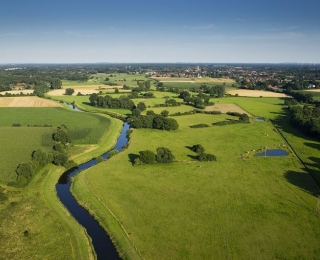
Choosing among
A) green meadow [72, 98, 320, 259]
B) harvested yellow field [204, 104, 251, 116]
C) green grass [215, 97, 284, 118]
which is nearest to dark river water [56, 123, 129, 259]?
green meadow [72, 98, 320, 259]

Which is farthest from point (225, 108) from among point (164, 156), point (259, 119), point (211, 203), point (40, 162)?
point (40, 162)

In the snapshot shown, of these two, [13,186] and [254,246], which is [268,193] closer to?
[254,246]

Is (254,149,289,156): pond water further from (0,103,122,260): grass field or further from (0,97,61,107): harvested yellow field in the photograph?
(0,97,61,107): harvested yellow field

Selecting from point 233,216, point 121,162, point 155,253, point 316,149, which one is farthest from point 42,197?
point 316,149

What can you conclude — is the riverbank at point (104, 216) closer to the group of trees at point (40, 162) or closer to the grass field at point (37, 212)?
the grass field at point (37, 212)

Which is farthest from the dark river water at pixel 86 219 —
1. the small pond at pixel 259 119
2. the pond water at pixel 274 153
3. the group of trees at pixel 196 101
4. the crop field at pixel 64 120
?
the group of trees at pixel 196 101

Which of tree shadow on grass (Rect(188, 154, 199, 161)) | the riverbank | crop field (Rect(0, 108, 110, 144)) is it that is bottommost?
the riverbank
